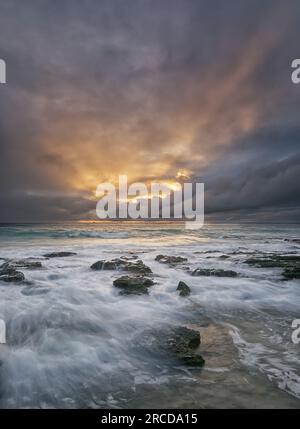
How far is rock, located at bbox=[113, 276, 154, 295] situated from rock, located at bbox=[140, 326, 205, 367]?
8.69 ft

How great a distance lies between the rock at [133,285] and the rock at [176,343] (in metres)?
2.65

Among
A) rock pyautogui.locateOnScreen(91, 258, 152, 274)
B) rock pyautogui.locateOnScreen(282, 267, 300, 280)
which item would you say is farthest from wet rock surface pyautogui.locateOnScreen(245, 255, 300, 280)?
rock pyautogui.locateOnScreen(91, 258, 152, 274)

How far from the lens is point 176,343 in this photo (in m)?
4.66

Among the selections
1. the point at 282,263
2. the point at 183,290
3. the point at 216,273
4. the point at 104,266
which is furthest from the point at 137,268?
the point at 282,263

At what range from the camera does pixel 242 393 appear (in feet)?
11.0

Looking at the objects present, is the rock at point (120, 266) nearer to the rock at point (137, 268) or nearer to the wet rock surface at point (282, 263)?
the rock at point (137, 268)

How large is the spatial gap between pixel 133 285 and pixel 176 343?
3.95m

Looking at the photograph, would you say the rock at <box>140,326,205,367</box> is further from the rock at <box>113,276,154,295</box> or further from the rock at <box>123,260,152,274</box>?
the rock at <box>123,260,152,274</box>

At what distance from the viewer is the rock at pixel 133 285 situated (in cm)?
809

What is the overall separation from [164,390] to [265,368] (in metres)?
1.70

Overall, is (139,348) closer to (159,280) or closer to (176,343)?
(176,343)
